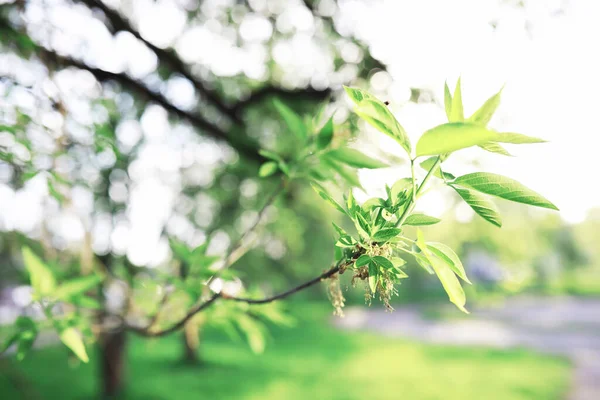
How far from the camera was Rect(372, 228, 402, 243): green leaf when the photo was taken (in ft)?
2.50

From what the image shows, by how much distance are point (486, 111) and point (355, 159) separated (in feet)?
1.51

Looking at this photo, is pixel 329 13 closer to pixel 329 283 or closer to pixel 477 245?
pixel 477 245

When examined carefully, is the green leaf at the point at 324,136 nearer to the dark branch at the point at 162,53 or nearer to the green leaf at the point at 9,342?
the green leaf at the point at 9,342

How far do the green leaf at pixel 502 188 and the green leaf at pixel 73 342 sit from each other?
1.15 meters

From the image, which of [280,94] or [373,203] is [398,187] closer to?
[373,203]

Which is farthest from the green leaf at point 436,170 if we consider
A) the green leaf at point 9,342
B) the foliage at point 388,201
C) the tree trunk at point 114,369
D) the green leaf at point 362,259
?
the tree trunk at point 114,369

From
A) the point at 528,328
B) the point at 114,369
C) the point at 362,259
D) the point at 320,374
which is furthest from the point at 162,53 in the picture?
the point at 528,328

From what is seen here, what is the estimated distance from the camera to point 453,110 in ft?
2.35

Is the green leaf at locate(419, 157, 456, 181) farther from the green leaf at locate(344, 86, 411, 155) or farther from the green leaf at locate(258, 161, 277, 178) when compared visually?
the green leaf at locate(258, 161, 277, 178)

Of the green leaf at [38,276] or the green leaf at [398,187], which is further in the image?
the green leaf at [38,276]

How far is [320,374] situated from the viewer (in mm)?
10688

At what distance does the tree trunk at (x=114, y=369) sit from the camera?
8.00 m

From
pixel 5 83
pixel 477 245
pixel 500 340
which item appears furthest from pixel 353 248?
pixel 500 340

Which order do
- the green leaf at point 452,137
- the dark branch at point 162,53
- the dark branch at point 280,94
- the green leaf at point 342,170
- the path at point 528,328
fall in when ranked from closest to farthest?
the green leaf at point 452,137 < the green leaf at point 342,170 < the dark branch at point 162,53 < the dark branch at point 280,94 < the path at point 528,328
